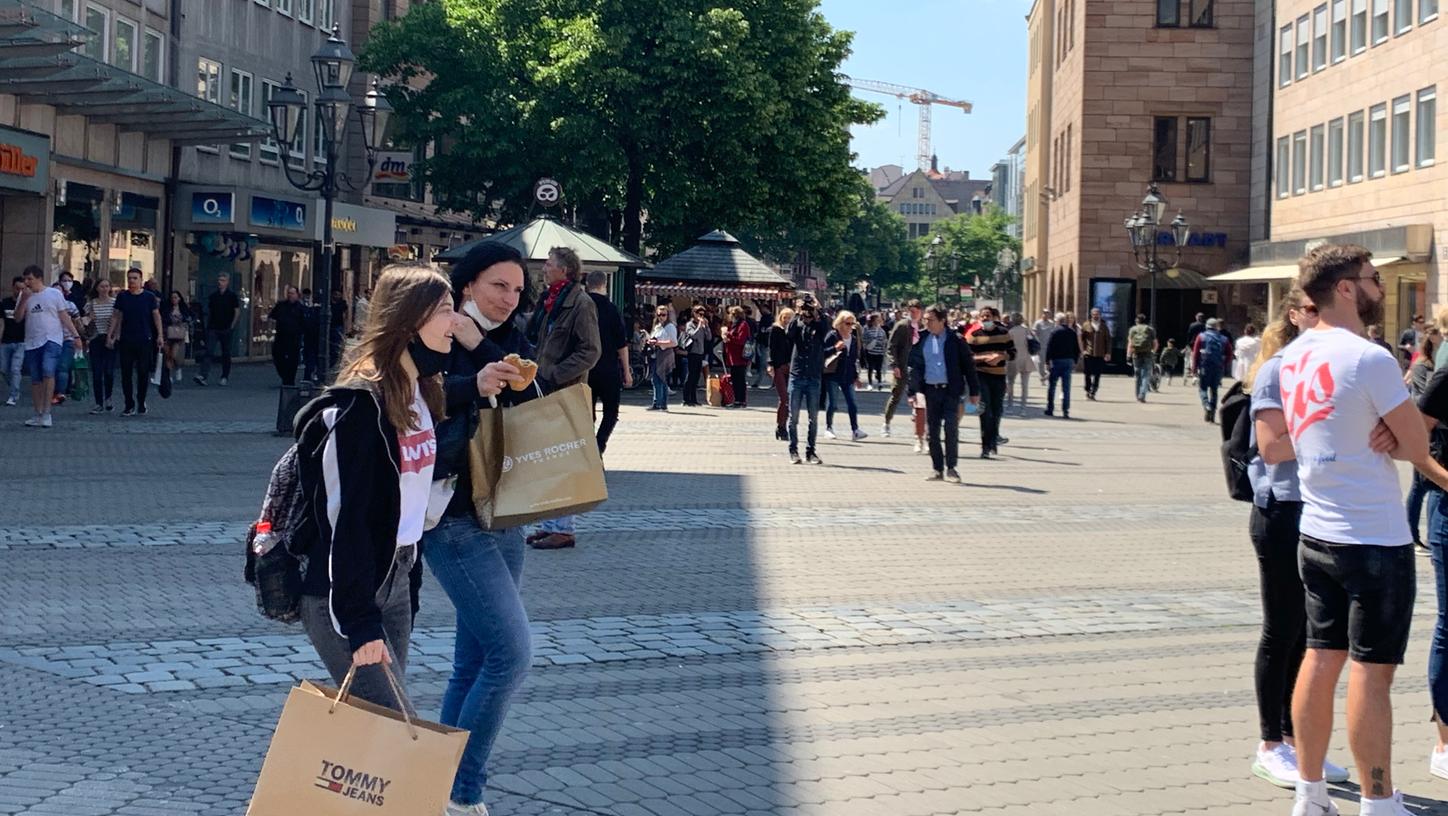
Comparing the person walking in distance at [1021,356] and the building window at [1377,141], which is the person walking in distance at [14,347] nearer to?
the person walking in distance at [1021,356]

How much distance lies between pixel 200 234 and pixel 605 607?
108ft

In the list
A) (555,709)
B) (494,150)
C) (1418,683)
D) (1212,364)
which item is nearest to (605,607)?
(555,709)

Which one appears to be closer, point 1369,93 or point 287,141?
point 287,141

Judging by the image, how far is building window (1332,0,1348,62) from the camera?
160ft

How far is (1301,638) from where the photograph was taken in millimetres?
6414

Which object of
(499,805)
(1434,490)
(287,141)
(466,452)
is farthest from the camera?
(287,141)

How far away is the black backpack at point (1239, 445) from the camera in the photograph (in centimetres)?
635

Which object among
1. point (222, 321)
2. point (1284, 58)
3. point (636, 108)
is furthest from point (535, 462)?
point (1284, 58)

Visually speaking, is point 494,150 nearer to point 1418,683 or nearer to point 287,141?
point 287,141

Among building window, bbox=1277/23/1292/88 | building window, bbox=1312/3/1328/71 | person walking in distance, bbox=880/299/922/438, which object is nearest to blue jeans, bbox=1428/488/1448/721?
person walking in distance, bbox=880/299/922/438

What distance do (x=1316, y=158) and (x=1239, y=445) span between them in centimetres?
4781

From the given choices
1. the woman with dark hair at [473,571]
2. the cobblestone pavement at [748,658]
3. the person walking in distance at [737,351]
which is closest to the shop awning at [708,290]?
the person walking in distance at [737,351]

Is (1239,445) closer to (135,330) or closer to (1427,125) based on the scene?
(135,330)

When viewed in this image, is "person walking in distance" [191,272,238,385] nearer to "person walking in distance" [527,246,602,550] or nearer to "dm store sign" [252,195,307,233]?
"dm store sign" [252,195,307,233]
